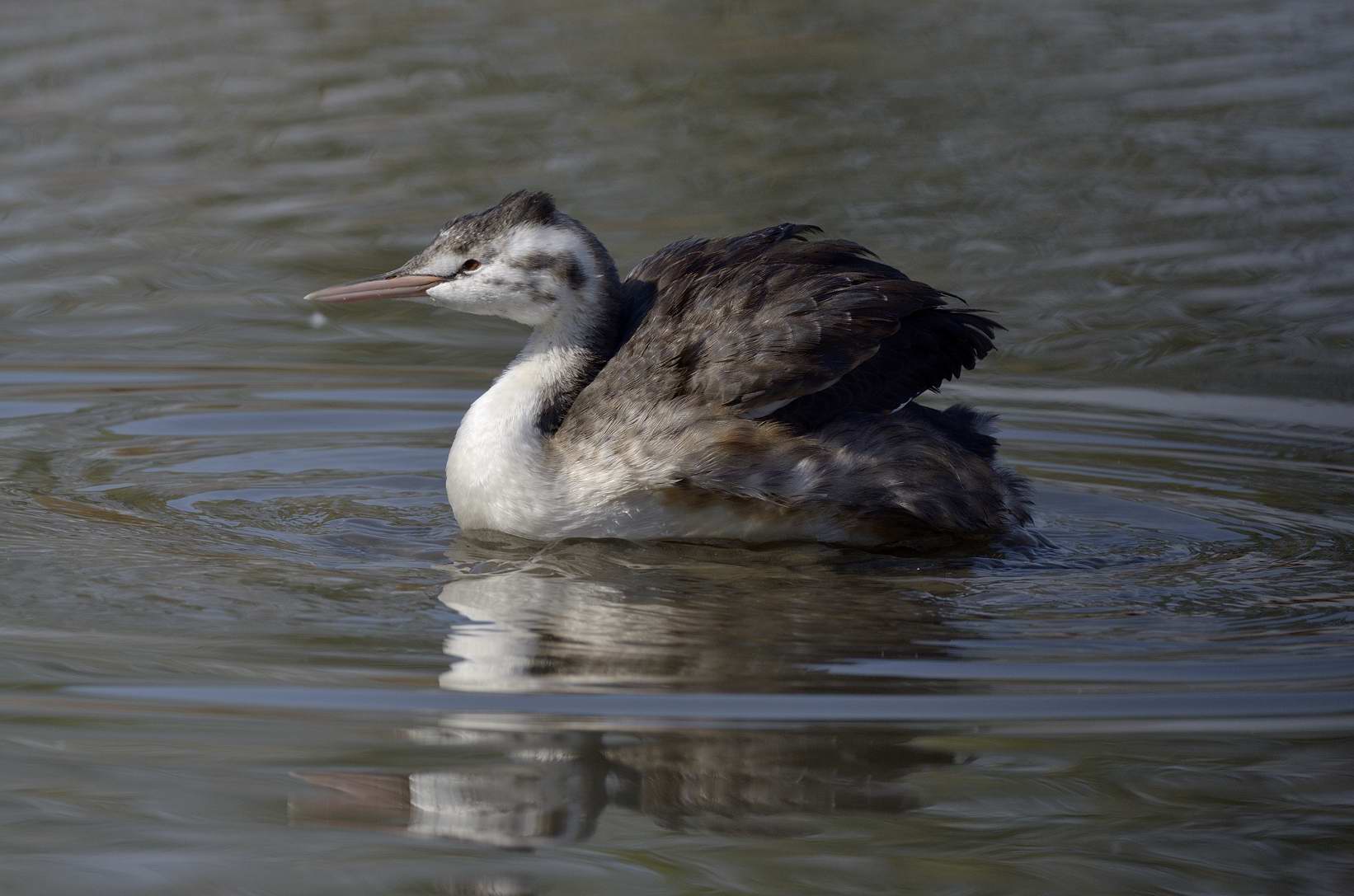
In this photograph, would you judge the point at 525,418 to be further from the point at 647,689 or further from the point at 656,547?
the point at 647,689

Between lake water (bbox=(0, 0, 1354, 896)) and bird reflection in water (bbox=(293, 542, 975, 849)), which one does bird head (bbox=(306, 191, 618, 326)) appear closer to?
lake water (bbox=(0, 0, 1354, 896))

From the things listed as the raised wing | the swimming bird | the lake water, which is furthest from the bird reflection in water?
the raised wing

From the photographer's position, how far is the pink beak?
7293mm

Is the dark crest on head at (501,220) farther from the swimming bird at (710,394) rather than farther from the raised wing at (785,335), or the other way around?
the raised wing at (785,335)

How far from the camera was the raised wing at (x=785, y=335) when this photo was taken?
6836 mm

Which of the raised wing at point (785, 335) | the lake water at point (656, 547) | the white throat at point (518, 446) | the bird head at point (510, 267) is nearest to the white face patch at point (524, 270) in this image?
the bird head at point (510, 267)

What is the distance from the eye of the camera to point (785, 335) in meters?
6.81

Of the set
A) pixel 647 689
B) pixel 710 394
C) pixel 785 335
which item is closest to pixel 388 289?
pixel 710 394

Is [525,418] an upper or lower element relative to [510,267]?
lower

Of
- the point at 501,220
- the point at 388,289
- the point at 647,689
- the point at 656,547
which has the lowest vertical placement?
the point at 647,689

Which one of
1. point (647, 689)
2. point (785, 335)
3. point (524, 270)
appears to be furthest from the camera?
point (524, 270)

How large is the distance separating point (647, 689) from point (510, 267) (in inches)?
92.9

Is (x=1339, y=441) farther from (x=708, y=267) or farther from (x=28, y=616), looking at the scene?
(x=28, y=616)

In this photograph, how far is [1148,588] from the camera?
647cm
